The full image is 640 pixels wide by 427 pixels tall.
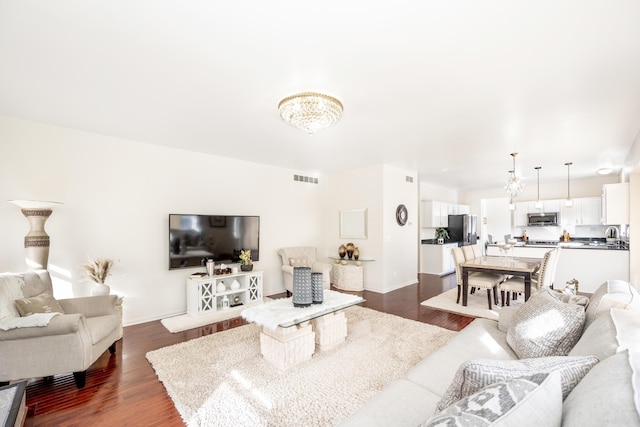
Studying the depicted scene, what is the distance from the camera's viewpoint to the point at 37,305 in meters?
2.42

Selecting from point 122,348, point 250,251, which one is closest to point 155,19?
point 122,348

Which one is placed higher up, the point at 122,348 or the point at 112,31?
the point at 112,31

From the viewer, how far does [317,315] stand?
273cm

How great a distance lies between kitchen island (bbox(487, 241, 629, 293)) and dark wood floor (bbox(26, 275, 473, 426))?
3341mm

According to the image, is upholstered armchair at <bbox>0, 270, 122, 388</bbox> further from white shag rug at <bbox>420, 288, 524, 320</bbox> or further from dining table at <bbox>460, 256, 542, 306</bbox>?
dining table at <bbox>460, 256, 542, 306</bbox>

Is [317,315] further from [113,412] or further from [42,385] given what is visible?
[42,385]

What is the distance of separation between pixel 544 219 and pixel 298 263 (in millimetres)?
7203

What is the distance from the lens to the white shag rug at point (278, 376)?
1976 millimetres

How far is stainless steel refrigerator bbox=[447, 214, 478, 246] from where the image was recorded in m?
8.15

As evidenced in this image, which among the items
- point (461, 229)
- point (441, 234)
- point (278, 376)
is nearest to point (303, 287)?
point (278, 376)

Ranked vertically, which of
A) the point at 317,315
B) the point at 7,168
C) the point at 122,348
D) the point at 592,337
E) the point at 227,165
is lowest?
the point at 122,348

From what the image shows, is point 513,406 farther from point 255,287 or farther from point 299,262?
point 299,262

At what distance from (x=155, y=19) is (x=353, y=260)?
16.3ft

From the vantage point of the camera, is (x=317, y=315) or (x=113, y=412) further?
(x=317, y=315)
